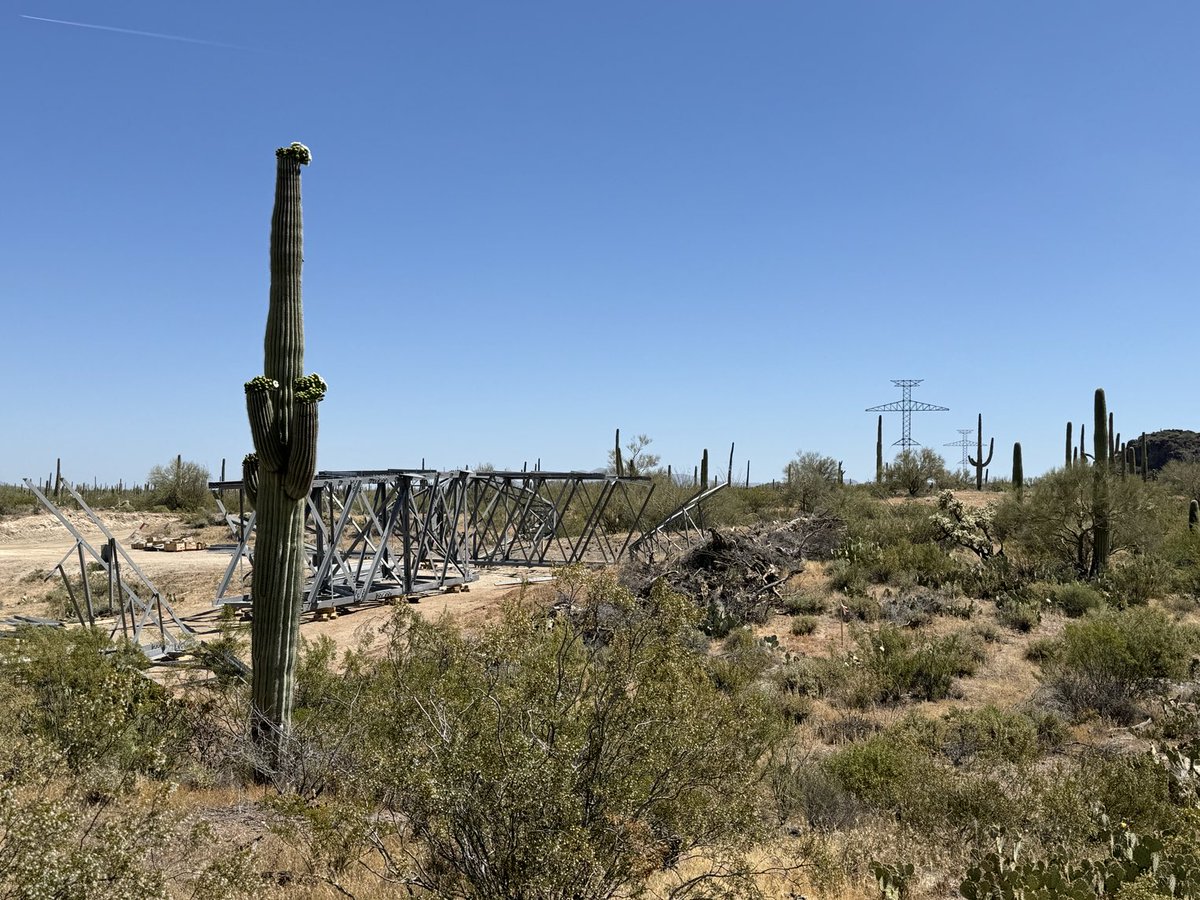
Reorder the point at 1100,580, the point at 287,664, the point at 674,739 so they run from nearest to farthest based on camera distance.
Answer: the point at 674,739, the point at 287,664, the point at 1100,580

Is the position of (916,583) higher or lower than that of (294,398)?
lower

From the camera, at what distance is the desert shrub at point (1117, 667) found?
11867mm

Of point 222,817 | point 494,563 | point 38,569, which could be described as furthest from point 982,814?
point 38,569

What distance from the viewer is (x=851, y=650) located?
50.1 feet

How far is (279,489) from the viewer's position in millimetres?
8922

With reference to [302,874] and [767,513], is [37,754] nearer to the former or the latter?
[302,874]

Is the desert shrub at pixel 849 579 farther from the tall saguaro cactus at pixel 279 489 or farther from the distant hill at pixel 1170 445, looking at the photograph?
the distant hill at pixel 1170 445

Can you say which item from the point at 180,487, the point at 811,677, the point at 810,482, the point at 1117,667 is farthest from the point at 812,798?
the point at 180,487

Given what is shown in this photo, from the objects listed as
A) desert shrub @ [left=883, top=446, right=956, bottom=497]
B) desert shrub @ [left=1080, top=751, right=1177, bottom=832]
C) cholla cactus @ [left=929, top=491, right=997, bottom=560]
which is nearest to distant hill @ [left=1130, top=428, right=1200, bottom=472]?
desert shrub @ [left=883, top=446, right=956, bottom=497]

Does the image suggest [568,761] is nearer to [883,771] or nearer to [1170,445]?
[883,771]

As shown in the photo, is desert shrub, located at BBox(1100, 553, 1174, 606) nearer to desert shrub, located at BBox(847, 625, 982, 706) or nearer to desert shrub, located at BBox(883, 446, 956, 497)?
desert shrub, located at BBox(847, 625, 982, 706)

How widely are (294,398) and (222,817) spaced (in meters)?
3.92

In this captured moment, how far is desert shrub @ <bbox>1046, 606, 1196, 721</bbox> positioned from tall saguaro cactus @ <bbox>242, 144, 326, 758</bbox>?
10117 millimetres

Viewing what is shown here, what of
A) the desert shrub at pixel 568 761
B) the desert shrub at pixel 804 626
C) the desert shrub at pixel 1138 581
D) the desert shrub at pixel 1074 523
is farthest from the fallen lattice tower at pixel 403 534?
the desert shrub at pixel 568 761
